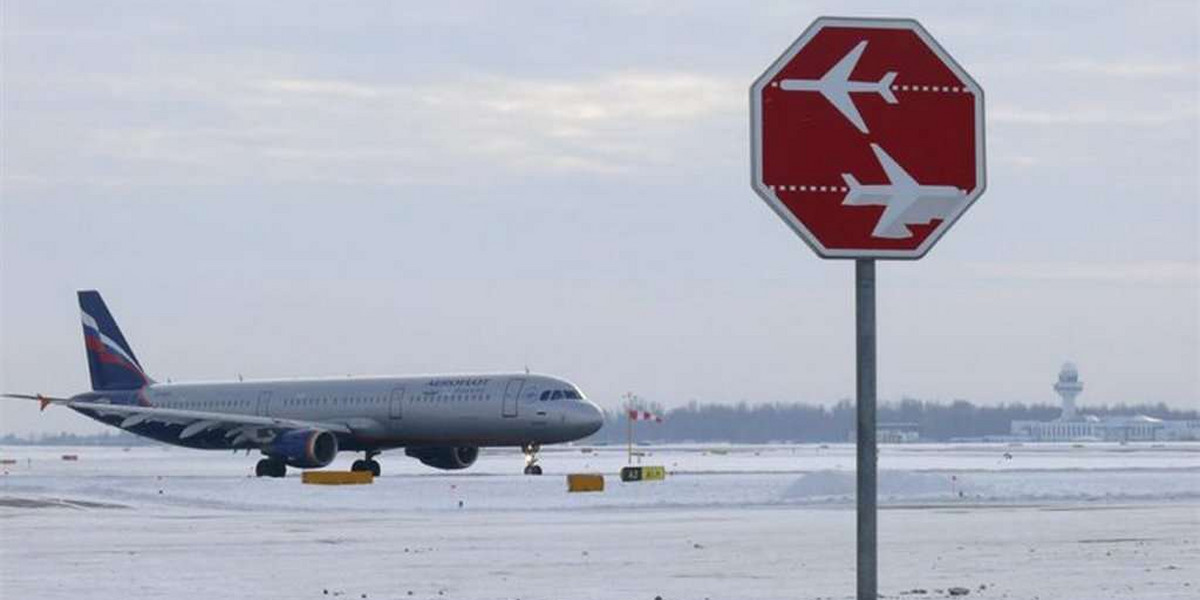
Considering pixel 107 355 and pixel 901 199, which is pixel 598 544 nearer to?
pixel 901 199

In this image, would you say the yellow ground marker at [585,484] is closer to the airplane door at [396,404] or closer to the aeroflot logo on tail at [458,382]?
the aeroflot logo on tail at [458,382]

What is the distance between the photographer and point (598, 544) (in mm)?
26906

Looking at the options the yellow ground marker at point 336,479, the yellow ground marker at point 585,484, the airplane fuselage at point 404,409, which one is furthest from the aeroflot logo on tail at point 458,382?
the yellow ground marker at point 585,484

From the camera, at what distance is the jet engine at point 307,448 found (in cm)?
6669

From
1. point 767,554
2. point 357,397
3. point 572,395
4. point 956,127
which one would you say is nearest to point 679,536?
point 767,554

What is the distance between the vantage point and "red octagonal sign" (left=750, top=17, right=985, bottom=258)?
306 inches

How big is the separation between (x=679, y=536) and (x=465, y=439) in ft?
127

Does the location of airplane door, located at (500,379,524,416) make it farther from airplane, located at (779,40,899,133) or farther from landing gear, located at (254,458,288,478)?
airplane, located at (779,40,899,133)

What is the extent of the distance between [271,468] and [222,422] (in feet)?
10.6

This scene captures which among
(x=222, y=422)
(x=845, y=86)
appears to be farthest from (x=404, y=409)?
(x=845, y=86)

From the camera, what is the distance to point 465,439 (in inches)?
2640

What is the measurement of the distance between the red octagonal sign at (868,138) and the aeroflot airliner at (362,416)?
56.4 m

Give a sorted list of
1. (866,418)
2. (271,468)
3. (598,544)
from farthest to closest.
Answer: (271,468) → (598,544) → (866,418)

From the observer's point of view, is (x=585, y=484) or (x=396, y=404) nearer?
(x=585, y=484)
